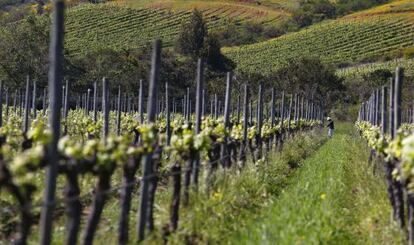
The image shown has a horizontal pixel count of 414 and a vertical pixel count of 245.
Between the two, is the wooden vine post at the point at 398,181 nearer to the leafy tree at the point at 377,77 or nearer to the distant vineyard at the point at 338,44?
the leafy tree at the point at 377,77

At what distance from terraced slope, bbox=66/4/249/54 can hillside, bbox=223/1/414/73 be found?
34.0 feet

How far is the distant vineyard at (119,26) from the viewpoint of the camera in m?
74.8

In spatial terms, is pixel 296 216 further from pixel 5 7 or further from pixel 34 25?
pixel 5 7

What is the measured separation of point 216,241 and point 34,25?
37083 millimetres

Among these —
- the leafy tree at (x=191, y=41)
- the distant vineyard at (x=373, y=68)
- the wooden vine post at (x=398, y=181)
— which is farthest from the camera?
the leafy tree at (x=191, y=41)

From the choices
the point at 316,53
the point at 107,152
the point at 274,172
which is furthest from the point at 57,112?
the point at 316,53

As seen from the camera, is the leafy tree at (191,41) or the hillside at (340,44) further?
the hillside at (340,44)

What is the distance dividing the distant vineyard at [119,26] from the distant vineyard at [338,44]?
34.1 feet

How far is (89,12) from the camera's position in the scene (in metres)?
87.9

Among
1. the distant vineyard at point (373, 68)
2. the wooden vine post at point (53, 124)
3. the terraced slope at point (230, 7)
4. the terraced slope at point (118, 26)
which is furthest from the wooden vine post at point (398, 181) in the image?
the terraced slope at point (230, 7)

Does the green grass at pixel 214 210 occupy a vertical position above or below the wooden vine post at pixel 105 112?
below

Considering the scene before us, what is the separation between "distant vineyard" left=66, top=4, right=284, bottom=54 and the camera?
74.8 metres

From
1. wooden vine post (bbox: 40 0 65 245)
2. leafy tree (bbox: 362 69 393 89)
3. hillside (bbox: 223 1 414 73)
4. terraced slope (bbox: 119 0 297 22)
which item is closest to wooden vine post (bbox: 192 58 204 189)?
wooden vine post (bbox: 40 0 65 245)

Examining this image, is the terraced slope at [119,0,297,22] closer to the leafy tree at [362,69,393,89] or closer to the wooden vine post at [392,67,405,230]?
the leafy tree at [362,69,393,89]
